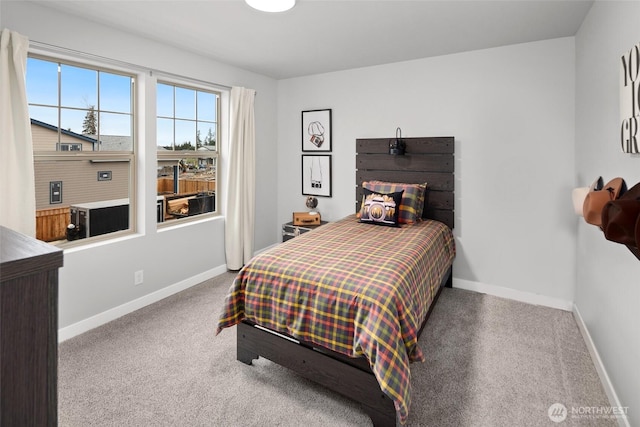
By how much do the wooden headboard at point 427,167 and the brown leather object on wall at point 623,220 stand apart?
2.18 meters

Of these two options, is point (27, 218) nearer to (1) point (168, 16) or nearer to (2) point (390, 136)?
(1) point (168, 16)

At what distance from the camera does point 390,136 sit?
4102mm

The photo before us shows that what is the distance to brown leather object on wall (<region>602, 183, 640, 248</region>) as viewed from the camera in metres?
1.47

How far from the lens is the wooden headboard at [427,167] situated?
377 centimetres

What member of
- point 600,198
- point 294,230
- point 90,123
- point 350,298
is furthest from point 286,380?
point 90,123

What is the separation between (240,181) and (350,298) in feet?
8.69

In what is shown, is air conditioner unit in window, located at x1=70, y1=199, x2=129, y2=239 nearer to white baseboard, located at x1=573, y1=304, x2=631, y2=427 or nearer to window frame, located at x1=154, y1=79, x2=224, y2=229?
window frame, located at x1=154, y1=79, x2=224, y2=229

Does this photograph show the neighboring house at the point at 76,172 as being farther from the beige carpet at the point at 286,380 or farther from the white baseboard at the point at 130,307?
the beige carpet at the point at 286,380

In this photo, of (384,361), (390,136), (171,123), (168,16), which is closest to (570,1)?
(390,136)

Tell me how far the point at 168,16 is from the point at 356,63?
2059 mm

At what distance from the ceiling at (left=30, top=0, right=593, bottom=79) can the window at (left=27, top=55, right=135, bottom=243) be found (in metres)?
0.49

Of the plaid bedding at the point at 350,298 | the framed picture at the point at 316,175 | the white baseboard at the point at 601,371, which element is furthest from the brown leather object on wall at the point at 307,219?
the white baseboard at the point at 601,371

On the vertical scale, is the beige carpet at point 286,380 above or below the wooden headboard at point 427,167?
below

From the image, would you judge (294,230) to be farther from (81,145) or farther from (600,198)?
(600,198)
